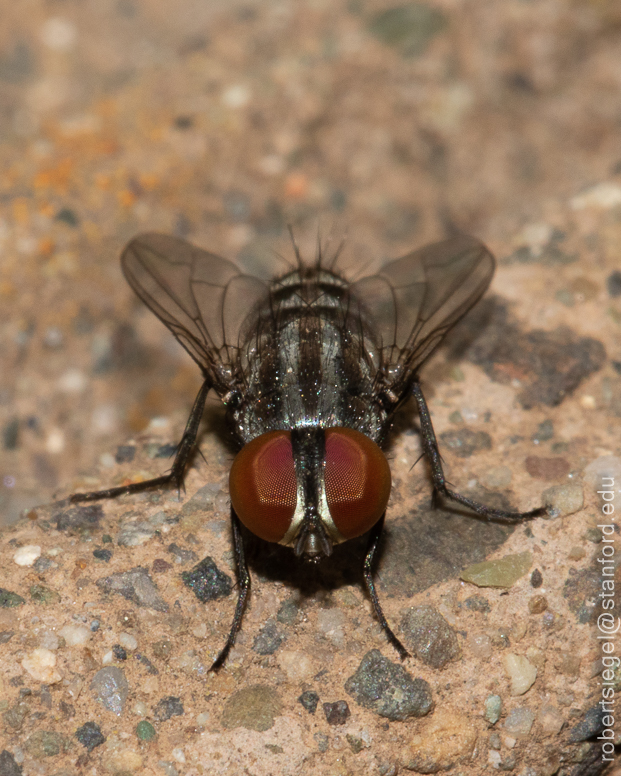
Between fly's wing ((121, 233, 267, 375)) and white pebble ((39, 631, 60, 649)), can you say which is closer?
white pebble ((39, 631, 60, 649))

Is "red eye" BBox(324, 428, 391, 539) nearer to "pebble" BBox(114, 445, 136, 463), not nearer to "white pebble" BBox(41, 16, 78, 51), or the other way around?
"pebble" BBox(114, 445, 136, 463)

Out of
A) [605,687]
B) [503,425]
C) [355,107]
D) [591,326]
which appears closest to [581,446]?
[503,425]

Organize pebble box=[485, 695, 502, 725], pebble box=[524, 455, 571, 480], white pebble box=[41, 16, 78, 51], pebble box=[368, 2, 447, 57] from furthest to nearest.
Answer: white pebble box=[41, 16, 78, 51]
pebble box=[368, 2, 447, 57]
pebble box=[524, 455, 571, 480]
pebble box=[485, 695, 502, 725]

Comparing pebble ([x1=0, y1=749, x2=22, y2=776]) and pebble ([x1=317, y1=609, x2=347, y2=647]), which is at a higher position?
pebble ([x1=0, y1=749, x2=22, y2=776])

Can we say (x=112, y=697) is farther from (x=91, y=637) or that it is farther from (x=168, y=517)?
(x=168, y=517)

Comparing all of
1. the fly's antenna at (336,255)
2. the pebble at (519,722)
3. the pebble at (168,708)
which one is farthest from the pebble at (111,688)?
the fly's antenna at (336,255)

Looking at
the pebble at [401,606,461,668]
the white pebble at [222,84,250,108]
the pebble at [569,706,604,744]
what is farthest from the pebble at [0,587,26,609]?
the white pebble at [222,84,250,108]
